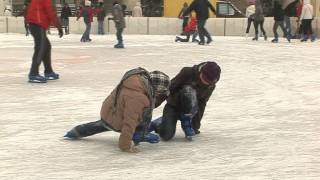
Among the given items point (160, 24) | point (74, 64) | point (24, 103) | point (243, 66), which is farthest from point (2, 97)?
point (160, 24)

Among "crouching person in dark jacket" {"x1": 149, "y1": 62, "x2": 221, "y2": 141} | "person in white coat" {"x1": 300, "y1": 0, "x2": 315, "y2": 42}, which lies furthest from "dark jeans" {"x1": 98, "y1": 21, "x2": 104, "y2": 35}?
"crouching person in dark jacket" {"x1": 149, "y1": 62, "x2": 221, "y2": 141}

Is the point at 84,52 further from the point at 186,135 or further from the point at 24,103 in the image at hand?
the point at 186,135

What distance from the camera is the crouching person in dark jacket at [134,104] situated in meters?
4.62

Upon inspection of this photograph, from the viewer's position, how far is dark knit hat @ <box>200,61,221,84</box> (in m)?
4.93

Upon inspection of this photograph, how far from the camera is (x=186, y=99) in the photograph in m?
5.17

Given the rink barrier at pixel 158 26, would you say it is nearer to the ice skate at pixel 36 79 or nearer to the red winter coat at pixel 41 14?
the red winter coat at pixel 41 14

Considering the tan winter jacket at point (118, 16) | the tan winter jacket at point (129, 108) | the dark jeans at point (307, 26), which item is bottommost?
the tan winter jacket at point (129, 108)

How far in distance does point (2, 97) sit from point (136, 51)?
754 centimetres

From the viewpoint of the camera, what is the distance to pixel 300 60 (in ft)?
42.8

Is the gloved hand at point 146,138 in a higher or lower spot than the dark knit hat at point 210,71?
lower

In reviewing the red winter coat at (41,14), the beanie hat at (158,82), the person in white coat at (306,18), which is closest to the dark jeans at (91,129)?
the beanie hat at (158,82)

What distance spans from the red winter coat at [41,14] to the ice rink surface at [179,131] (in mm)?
954

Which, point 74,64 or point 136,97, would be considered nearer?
point 136,97

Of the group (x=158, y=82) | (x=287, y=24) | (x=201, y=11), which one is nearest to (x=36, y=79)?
(x=158, y=82)
